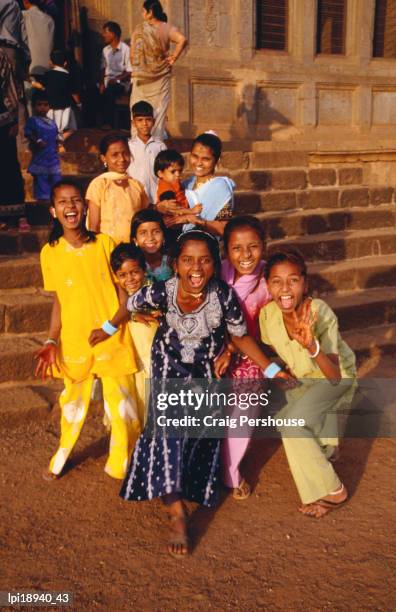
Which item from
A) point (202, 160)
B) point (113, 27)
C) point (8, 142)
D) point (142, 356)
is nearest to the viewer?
point (142, 356)

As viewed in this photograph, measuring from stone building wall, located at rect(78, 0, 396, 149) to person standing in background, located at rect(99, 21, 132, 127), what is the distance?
0.82 metres

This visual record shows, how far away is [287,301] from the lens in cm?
289

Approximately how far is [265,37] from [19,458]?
873 cm

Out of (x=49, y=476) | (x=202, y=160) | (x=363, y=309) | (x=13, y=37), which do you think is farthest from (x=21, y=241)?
(x=363, y=309)

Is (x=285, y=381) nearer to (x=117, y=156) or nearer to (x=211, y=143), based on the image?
(x=211, y=143)

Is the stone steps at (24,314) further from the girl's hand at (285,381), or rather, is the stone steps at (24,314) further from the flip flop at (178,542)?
the flip flop at (178,542)

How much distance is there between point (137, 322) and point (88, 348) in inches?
12.0

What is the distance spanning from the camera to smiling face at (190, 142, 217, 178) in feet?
12.6

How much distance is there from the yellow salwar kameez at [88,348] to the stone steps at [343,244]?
10.5ft

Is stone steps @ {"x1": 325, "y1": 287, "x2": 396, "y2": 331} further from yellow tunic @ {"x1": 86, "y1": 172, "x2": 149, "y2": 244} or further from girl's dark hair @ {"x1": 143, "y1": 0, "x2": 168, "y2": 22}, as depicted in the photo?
girl's dark hair @ {"x1": 143, "y1": 0, "x2": 168, "y2": 22}

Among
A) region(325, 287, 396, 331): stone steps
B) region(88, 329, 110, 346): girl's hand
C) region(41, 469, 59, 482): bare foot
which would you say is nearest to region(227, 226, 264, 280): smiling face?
region(88, 329, 110, 346): girl's hand

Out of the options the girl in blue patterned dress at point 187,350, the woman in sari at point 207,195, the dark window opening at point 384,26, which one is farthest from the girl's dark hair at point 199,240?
the dark window opening at point 384,26

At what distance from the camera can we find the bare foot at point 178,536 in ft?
8.45

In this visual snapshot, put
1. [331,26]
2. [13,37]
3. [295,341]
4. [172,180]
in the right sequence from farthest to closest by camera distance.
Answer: [331,26] < [13,37] < [172,180] < [295,341]
